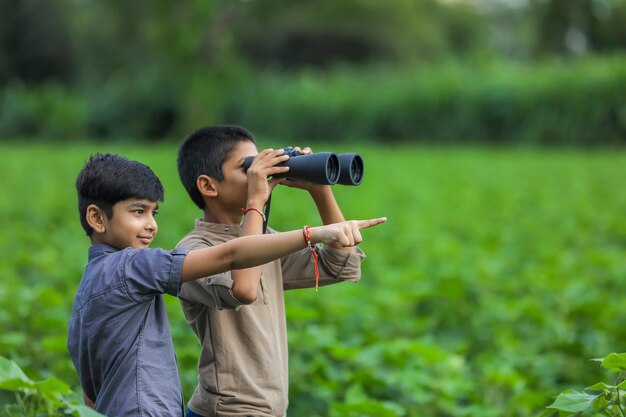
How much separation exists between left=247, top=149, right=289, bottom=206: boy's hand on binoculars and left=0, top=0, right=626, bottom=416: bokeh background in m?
0.94

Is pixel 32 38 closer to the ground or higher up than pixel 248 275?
higher up

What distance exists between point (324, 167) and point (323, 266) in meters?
0.45

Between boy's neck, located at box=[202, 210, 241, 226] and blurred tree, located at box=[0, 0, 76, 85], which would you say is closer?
boy's neck, located at box=[202, 210, 241, 226]

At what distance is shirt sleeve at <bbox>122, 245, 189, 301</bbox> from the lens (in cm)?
210

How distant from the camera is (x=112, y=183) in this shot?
7.18 ft

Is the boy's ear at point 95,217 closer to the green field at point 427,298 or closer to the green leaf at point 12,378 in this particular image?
the green leaf at point 12,378

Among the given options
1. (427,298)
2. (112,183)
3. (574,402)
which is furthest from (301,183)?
(427,298)

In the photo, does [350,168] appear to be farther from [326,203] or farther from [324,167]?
[326,203]

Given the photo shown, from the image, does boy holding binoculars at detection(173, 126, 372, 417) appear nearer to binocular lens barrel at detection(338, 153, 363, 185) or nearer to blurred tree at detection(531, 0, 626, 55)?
binocular lens barrel at detection(338, 153, 363, 185)

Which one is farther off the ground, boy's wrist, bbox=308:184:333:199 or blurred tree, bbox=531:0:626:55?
blurred tree, bbox=531:0:626:55

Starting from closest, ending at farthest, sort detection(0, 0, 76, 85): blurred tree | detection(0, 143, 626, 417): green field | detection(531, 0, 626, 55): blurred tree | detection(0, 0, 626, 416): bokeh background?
detection(0, 143, 626, 417): green field
detection(0, 0, 626, 416): bokeh background
detection(0, 0, 76, 85): blurred tree
detection(531, 0, 626, 55): blurred tree

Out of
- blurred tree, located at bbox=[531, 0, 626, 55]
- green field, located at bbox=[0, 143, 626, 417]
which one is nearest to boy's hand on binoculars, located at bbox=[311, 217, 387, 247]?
green field, located at bbox=[0, 143, 626, 417]

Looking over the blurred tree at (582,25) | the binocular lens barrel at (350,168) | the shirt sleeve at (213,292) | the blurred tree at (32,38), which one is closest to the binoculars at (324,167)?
the binocular lens barrel at (350,168)

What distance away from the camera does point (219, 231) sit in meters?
2.45
